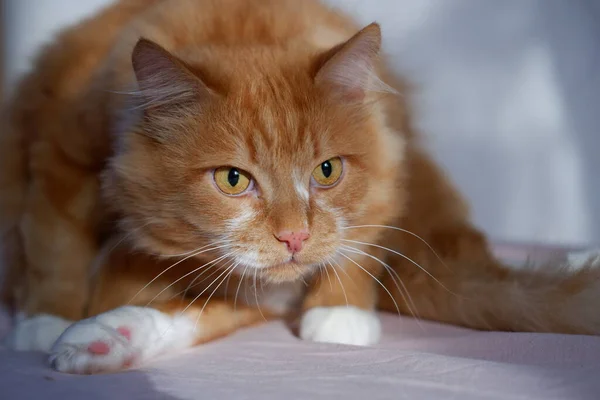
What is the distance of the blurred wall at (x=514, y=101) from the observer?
2.68m

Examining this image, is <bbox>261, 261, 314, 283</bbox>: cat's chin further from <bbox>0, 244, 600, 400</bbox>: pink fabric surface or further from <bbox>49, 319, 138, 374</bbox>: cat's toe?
<bbox>49, 319, 138, 374</bbox>: cat's toe

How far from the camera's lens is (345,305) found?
1.65m

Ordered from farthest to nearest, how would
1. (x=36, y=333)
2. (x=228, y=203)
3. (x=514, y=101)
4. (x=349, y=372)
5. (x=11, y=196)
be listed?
(x=514, y=101)
(x=11, y=196)
(x=36, y=333)
(x=228, y=203)
(x=349, y=372)

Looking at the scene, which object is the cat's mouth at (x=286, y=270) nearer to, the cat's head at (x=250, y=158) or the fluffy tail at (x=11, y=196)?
the cat's head at (x=250, y=158)

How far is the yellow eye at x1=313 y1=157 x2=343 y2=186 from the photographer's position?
58.3 inches

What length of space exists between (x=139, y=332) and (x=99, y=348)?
0.34 ft

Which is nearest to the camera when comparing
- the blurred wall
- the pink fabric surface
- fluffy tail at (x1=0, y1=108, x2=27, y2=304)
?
the pink fabric surface

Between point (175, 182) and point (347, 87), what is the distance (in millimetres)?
413

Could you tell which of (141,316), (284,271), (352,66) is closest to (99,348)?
(141,316)

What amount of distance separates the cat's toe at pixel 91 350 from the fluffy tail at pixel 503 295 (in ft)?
2.26

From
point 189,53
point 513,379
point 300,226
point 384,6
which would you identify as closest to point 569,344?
point 513,379

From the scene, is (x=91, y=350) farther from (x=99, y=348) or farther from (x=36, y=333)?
(x=36, y=333)

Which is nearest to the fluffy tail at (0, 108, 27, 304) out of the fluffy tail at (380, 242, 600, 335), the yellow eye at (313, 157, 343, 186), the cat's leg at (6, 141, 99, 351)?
the cat's leg at (6, 141, 99, 351)

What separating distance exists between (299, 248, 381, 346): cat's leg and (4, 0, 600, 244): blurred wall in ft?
3.55
